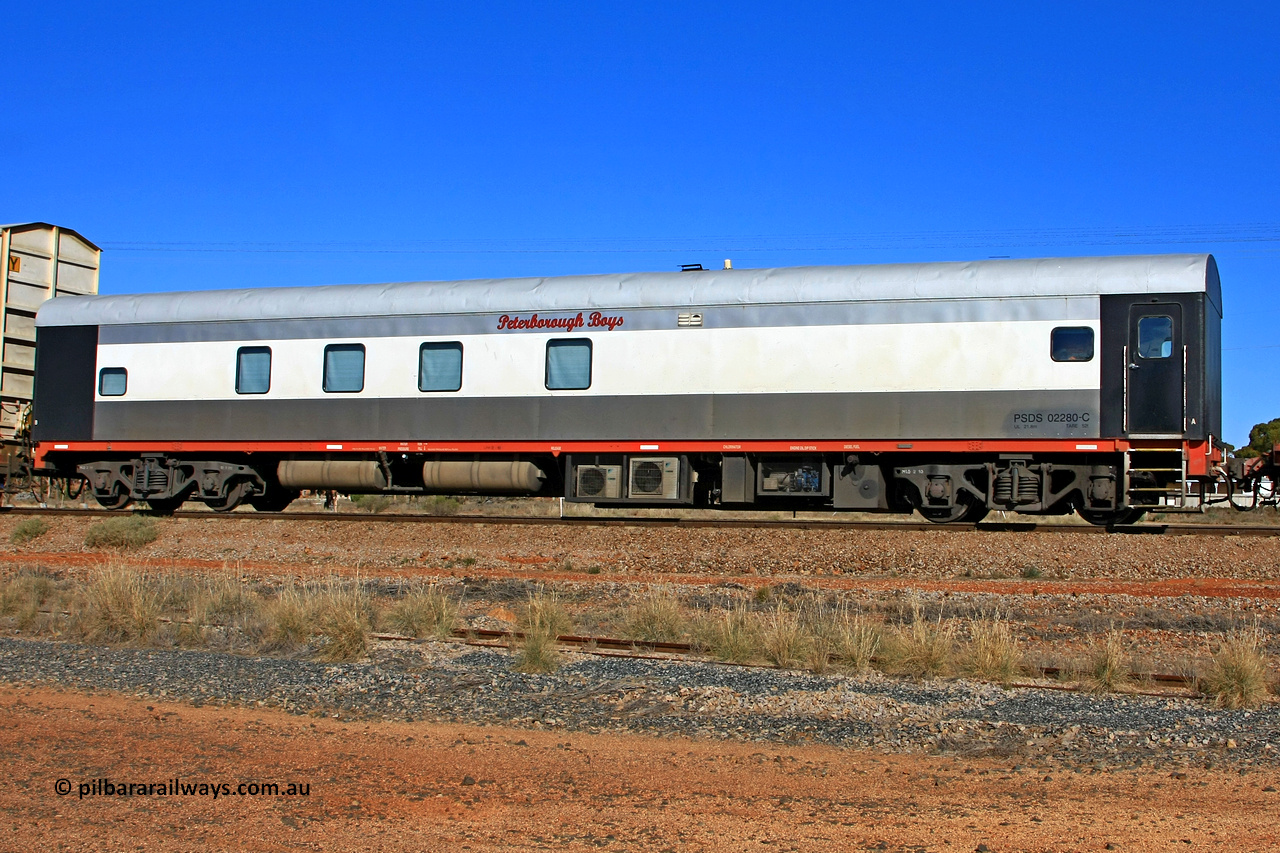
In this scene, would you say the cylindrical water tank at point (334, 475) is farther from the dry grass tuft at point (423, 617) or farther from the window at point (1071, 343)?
the window at point (1071, 343)

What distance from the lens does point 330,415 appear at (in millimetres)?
15562

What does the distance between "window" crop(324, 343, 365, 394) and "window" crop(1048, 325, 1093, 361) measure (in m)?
9.42

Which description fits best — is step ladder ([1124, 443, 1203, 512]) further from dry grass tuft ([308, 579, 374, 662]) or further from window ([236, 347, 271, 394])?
window ([236, 347, 271, 394])

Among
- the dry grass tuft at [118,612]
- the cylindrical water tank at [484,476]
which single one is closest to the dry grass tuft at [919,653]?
the dry grass tuft at [118,612]

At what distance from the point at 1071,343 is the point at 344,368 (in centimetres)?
994

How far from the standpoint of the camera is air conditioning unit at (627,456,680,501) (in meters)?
14.4

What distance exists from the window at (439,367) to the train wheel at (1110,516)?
8585 mm

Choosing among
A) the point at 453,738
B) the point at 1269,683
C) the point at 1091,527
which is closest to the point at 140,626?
the point at 453,738

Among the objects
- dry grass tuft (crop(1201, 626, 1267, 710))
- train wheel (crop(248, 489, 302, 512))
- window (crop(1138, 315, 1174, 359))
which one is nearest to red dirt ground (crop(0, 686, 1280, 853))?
dry grass tuft (crop(1201, 626, 1267, 710))

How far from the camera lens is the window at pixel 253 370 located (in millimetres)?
15844

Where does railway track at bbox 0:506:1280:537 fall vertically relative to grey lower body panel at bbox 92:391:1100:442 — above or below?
below

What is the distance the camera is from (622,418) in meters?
14.4

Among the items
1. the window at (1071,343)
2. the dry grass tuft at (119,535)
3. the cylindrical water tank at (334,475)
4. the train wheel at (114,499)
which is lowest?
the dry grass tuft at (119,535)

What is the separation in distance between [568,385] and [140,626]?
6777mm
